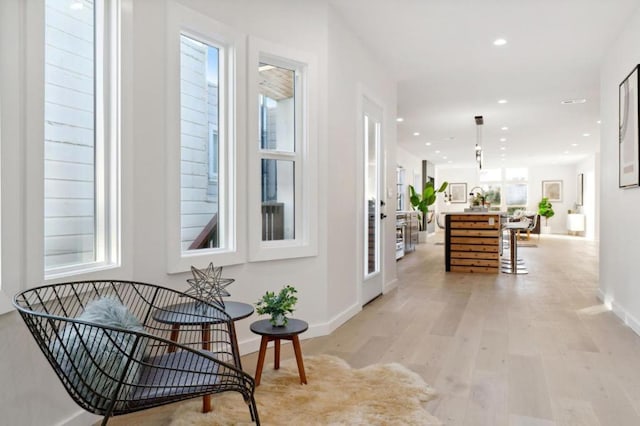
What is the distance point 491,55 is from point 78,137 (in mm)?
4230

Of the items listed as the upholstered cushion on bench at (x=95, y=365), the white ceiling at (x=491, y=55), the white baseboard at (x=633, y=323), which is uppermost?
the white ceiling at (x=491, y=55)

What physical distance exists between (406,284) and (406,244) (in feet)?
12.9

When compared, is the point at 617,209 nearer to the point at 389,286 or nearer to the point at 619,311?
the point at 619,311

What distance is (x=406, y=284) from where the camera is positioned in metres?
5.68

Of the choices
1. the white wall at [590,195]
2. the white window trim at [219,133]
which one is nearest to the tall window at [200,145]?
the white window trim at [219,133]

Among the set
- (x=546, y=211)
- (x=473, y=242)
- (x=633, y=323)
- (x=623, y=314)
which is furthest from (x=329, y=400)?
(x=546, y=211)

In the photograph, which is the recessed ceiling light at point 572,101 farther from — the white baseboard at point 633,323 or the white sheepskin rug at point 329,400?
the white sheepskin rug at point 329,400

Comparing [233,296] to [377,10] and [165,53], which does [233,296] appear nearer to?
[165,53]

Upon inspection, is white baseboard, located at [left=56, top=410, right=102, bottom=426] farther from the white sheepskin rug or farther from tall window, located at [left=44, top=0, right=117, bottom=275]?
tall window, located at [left=44, top=0, right=117, bottom=275]

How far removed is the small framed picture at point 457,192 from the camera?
17.9 metres

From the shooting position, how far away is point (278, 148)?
11.0 ft

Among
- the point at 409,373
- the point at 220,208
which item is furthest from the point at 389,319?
the point at 220,208

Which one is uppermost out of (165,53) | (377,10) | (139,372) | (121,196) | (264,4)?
(377,10)

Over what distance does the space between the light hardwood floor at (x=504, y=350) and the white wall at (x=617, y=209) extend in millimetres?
212
